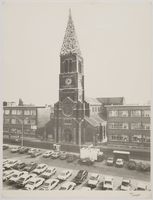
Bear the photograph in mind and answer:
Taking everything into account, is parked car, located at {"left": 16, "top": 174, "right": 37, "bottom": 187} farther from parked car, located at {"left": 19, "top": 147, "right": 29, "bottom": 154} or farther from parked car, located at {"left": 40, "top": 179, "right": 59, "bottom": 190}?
parked car, located at {"left": 19, "top": 147, "right": 29, "bottom": 154}

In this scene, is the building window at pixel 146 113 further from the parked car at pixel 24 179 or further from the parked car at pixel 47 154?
the parked car at pixel 24 179

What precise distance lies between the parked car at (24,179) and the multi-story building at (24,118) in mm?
618

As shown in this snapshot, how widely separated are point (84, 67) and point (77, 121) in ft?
2.64

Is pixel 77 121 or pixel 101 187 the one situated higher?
pixel 77 121

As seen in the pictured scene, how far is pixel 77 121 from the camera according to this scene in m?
3.84

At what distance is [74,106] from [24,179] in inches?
49.4

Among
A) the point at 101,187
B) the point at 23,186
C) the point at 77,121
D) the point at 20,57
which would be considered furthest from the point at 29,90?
the point at 101,187

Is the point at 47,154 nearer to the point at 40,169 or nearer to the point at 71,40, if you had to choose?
the point at 40,169

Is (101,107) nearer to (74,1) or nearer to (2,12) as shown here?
(74,1)

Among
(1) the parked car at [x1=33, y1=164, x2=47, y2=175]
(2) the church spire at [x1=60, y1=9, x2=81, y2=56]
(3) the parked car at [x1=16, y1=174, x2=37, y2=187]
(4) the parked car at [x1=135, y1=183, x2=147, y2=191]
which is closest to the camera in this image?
(4) the parked car at [x1=135, y1=183, x2=147, y2=191]

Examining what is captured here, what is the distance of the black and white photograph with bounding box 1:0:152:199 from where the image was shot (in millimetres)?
3605

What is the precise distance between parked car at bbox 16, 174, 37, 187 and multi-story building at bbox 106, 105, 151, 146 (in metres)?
1.23

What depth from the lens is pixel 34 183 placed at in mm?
3551

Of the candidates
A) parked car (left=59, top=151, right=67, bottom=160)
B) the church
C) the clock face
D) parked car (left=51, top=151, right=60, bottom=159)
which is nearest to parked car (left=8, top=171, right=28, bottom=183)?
parked car (left=51, top=151, right=60, bottom=159)
